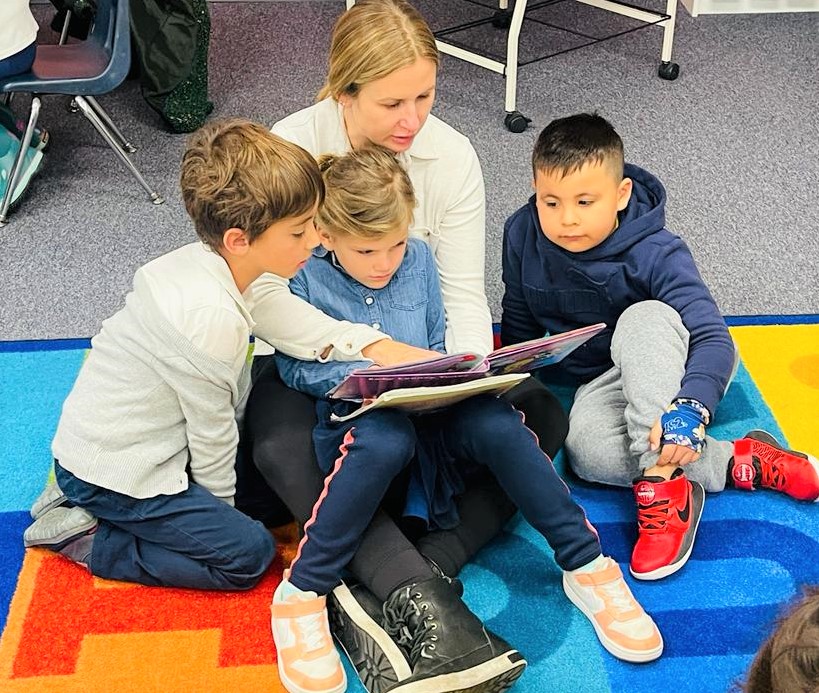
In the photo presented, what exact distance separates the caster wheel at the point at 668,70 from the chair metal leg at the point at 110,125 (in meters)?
1.56

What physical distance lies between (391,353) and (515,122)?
4.87 feet

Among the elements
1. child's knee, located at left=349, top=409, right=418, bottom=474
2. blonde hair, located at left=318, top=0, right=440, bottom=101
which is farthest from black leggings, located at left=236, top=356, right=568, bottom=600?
blonde hair, located at left=318, top=0, right=440, bottom=101

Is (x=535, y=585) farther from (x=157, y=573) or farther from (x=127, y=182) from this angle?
(x=127, y=182)

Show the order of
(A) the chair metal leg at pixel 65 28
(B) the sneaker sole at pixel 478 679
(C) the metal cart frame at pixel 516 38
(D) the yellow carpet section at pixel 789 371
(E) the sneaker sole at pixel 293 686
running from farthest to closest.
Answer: (A) the chair metal leg at pixel 65 28
(C) the metal cart frame at pixel 516 38
(D) the yellow carpet section at pixel 789 371
(E) the sneaker sole at pixel 293 686
(B) the sneaker sole at pixel 478 679

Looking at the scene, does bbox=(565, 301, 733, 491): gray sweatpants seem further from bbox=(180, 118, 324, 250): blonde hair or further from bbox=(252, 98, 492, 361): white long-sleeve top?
bbox=(180, 118, 324, 250): blonde hair

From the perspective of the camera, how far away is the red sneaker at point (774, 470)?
1713mm

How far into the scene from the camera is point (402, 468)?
1.48 m

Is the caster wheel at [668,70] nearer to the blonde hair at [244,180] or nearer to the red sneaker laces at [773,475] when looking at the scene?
the red sneaker laces at [773,475]

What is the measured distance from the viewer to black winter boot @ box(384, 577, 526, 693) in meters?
1.32

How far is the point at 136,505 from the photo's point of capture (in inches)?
59.9

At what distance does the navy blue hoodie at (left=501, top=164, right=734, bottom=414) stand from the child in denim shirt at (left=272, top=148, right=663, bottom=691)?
24 centimetres

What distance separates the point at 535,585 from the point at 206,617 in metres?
0.48

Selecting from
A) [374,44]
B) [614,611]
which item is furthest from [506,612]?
[374,44]

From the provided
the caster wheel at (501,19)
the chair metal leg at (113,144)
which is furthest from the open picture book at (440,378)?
the caster wheel at (501,19)
